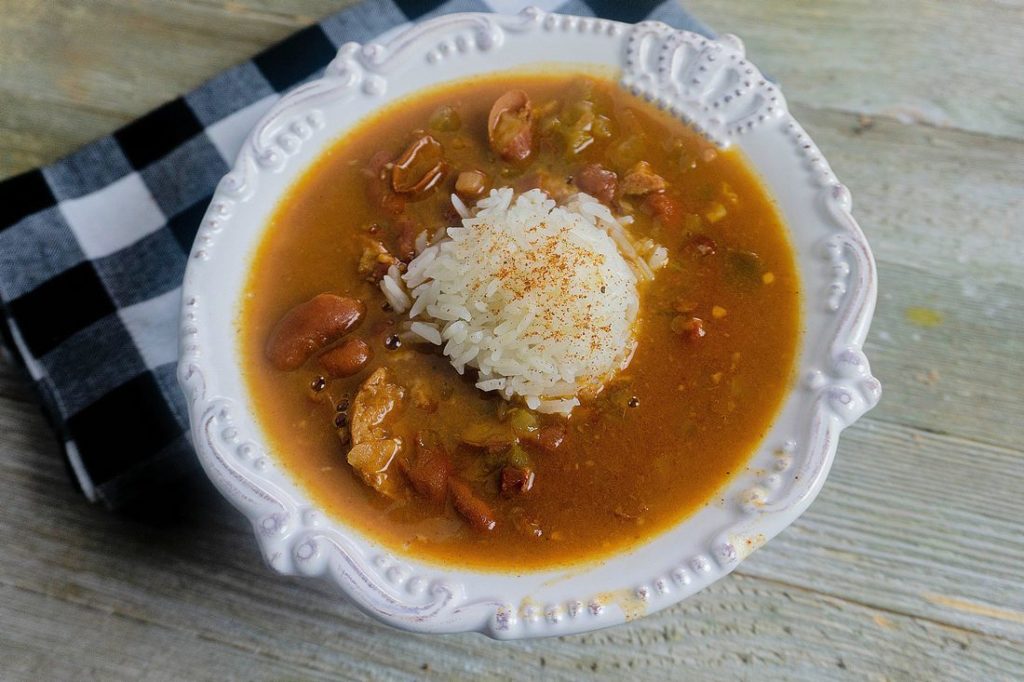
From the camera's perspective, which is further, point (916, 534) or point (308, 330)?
point (916, 534)

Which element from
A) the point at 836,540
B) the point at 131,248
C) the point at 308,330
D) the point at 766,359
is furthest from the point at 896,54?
the point at 131,248

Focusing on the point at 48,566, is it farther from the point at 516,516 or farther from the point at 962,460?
the point at 962,460

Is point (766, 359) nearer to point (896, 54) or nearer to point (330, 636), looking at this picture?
point (330, 636)

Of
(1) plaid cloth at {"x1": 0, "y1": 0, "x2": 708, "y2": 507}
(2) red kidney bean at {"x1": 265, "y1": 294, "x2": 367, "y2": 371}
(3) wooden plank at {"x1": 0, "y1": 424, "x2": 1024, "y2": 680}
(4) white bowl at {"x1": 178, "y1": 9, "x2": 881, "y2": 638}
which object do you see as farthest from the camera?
(1) plaid cloth at {"x1": 0, "y1": 0, "x2": 708, "y2": 507}

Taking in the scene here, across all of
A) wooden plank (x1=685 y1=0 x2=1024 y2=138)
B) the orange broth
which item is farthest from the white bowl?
wooden plank (x1=685 y1=0 x2=1024 y2=138)

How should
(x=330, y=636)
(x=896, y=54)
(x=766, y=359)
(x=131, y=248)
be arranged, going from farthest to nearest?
(x=896, y=54)
(x=131, y=248)
(x=330, y=636)
(x=766, y=359)

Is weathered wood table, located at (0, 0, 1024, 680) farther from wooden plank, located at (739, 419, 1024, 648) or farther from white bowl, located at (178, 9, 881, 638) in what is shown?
white bowl, located at (178, 9, 881, 638)
